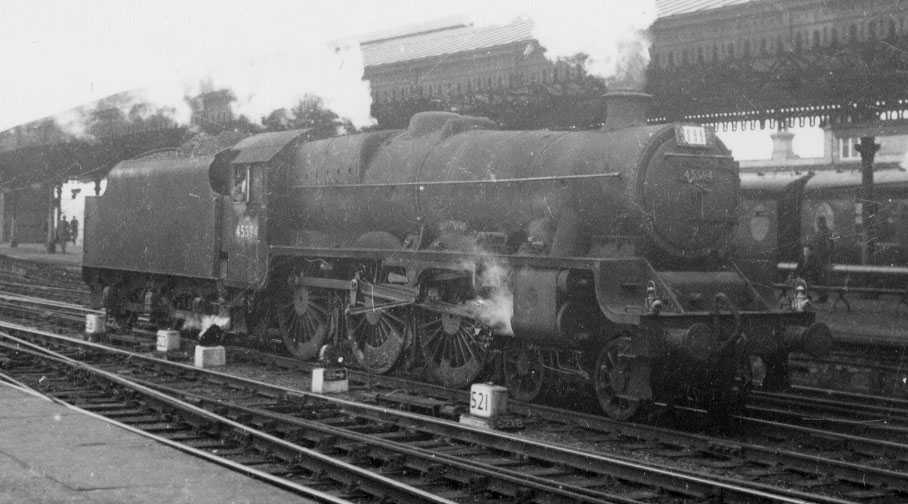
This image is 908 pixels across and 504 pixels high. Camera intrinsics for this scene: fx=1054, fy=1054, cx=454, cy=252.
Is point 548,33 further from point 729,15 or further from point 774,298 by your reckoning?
point 774,298

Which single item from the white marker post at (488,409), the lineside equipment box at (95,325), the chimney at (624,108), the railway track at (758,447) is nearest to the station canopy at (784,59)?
the chimney at (624,108)

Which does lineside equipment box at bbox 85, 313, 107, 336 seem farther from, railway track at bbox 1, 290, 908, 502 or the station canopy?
the station canopy

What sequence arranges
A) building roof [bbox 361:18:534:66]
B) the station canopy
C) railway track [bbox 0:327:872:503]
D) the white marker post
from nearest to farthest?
railway track [bbox 0:327:872:503] → the white marker post → the station canopy → building roof [bbox 361:18:534:66]

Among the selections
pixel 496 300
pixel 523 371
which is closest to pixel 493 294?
pixel 496 300

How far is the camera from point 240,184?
13625 millimetres

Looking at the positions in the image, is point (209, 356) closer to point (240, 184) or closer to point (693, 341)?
point (240, 184)

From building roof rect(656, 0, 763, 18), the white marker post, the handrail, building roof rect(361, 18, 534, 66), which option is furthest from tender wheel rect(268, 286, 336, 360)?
the handrail

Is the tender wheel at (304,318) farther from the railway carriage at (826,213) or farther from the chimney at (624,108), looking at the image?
the railway carriage at (826,213)

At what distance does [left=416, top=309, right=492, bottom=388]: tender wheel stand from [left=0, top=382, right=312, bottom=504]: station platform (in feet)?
12.2

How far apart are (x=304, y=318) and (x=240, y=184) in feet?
6.62

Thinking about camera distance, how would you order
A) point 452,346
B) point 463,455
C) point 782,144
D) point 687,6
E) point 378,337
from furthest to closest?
point 782,144, point 687,6, point 378,337, point 452,346, point 463,455

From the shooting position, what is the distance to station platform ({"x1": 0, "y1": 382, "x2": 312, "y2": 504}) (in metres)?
5.70

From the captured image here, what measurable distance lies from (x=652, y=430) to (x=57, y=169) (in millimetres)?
26656

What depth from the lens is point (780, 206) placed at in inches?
792
